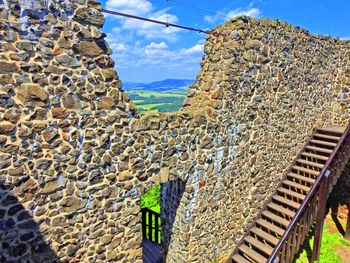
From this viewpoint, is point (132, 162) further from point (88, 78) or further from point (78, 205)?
point (88, 78)

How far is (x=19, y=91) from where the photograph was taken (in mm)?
4074

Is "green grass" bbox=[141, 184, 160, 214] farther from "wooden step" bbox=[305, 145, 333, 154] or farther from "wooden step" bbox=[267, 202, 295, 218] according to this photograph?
"wooden step" bbox=[305, 145, 333, 154]

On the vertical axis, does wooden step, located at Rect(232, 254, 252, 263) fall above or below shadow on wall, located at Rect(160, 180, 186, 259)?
below

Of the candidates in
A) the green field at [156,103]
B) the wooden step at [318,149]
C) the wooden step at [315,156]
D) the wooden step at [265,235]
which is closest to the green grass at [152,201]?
the green field at [156,103]

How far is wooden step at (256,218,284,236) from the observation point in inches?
310

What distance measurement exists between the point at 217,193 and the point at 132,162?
275 centimetres

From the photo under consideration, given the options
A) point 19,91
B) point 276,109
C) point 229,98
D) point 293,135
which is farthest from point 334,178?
point 19,91

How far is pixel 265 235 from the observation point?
26.2 feet

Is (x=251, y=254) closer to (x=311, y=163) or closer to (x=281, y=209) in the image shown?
(x=281, y=209)

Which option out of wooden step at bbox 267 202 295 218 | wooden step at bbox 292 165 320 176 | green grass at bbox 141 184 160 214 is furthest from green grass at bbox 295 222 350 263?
green grass at bbox 141 184 160 214

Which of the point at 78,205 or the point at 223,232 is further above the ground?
the point at 78,205

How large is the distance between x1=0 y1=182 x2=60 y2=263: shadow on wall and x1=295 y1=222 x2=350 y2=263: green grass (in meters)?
7.23

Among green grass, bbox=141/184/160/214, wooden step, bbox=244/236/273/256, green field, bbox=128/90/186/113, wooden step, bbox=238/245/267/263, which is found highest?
green field, bbox=128/90/186/113

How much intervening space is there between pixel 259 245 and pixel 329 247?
3.07m
